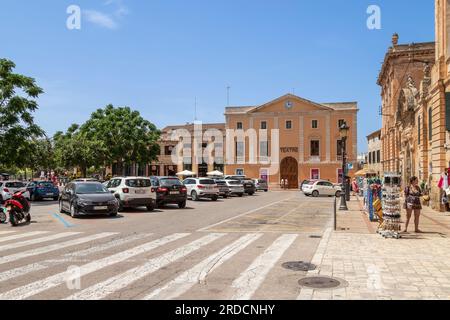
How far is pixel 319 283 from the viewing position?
6340 mm

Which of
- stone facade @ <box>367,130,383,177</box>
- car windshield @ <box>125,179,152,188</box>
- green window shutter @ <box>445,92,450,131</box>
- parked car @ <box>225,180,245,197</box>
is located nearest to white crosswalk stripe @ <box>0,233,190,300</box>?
car windshield @ <box>125,179,152,188</box>

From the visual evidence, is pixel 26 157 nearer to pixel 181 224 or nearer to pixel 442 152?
pixel 181 224

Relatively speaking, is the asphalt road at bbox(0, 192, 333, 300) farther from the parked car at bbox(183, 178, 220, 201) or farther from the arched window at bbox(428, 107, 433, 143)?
the parked car at bbox(183, 178, 220, 201)

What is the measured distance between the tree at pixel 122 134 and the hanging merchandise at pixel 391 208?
39613 millimetres

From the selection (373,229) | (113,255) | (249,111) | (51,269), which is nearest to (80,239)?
(113,255)

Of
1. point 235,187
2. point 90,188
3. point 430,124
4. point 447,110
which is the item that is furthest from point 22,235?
point 235,187

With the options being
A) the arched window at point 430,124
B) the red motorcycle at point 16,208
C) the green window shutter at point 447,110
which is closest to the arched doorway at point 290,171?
the arched window at point 430,124

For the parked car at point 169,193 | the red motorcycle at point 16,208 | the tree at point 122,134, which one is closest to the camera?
the red motorcycle at point 16,208

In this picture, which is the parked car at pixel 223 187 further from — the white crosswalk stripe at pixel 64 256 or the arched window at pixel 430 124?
the white crosswalk stripe at pixel 64 256

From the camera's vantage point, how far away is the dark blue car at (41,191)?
1121 inches

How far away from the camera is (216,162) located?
61219mm

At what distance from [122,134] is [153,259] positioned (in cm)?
4282

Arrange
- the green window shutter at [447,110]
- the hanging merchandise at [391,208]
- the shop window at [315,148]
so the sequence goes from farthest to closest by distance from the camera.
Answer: the shop window at [315,148]
the green window shutter at [447,110]
the hanging merchandise at [391,208]
